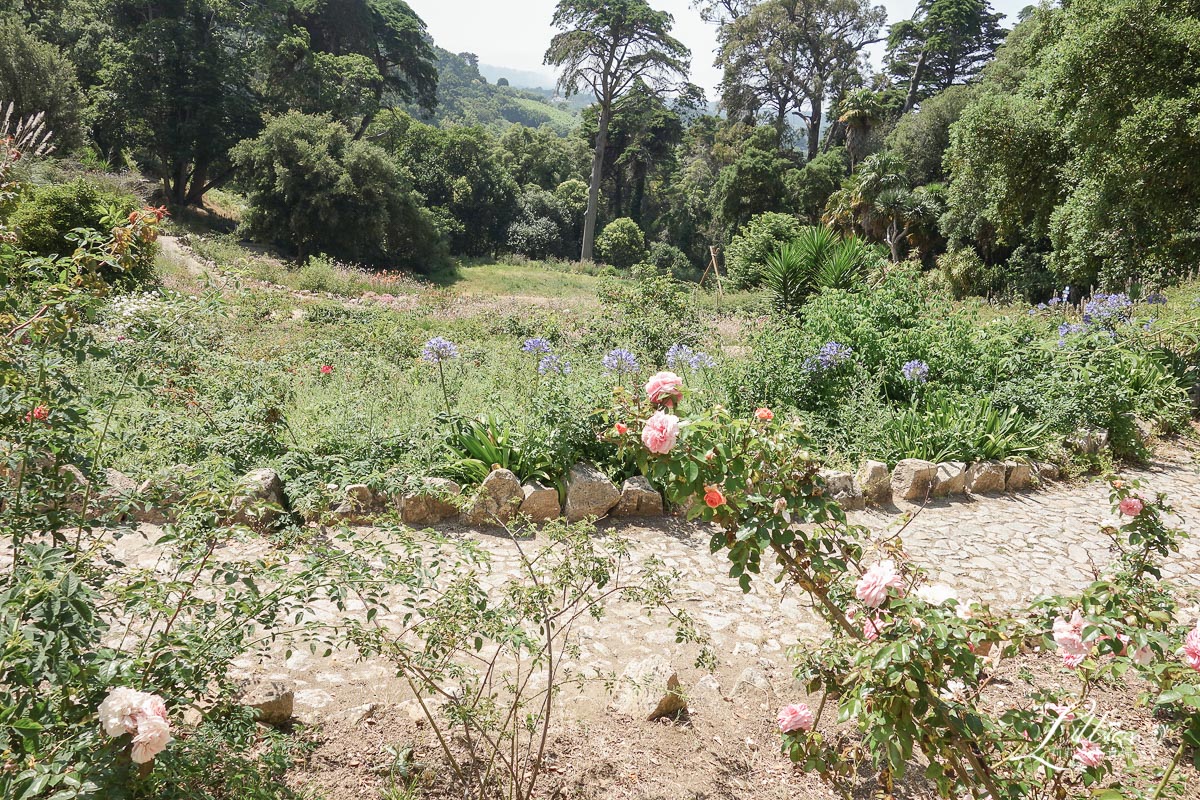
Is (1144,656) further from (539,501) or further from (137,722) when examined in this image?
(539,501)

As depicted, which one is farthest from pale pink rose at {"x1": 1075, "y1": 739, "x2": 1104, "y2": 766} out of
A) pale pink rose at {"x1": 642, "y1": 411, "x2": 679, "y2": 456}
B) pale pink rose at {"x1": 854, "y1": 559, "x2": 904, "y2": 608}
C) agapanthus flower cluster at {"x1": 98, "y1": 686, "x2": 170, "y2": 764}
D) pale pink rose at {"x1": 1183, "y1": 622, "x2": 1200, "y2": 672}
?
agapanthus flower cluster at {"x1": 98, "y1": 686, "x2": 170, "y2": 764}

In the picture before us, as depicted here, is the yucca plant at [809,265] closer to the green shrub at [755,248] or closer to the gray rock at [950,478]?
the gray rock at [950,478]

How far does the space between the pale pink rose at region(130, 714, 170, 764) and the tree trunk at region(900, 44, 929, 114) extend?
35486 millimetres

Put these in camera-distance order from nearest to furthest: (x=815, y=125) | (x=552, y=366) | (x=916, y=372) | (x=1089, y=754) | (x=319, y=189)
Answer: (x=1089, y=754)
(x=552, y=366)
(x=916, y=372)
(x=319, y=189)
(x=815, y=125)

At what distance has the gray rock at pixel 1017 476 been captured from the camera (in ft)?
17.3

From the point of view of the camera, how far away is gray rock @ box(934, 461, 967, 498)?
497 centimetres

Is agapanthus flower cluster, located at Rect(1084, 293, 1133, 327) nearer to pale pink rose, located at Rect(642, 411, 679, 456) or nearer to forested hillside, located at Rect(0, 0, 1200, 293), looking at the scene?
forested hillside, located at Rect(0, 0, 1200, 293)

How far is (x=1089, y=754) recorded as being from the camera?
1505mm

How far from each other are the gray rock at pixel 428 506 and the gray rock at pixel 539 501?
415 millimetres

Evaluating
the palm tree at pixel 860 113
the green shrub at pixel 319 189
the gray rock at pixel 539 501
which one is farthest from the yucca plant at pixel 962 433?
the palm tree at pixel 860 113

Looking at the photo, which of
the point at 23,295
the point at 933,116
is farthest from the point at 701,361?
the point at 933,116

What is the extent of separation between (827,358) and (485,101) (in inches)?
4633

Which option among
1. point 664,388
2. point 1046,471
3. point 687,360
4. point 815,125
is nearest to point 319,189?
point 687,360

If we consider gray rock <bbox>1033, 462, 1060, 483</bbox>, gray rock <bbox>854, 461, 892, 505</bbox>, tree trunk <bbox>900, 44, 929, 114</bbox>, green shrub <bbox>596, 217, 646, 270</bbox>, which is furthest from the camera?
green shrub <bbox>596, 217, 646, 270</bbox>
